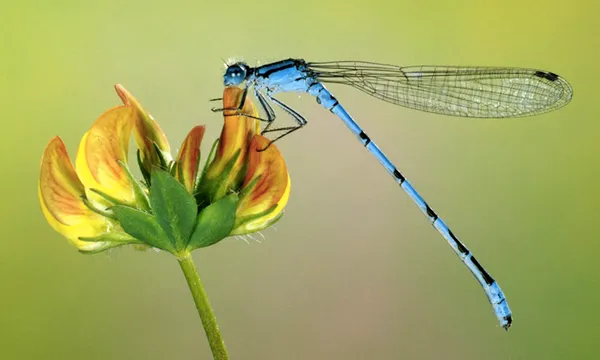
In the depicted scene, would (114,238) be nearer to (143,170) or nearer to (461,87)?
(143,170)

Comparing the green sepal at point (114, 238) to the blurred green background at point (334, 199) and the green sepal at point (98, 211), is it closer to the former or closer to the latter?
the green sepal at point (98, 211)

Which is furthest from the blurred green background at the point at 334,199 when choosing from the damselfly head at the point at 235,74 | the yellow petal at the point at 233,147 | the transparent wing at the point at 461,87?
the yellow petal at the point at 233,147

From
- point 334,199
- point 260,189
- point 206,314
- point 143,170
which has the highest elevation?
point 334,199

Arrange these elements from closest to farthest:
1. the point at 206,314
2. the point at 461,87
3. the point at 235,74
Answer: the point at 206,314 → the point at 235,74 → the point at 461,87

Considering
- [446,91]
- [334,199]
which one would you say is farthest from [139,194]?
[334,199]

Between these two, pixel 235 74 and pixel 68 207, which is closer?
pixel 68 207
